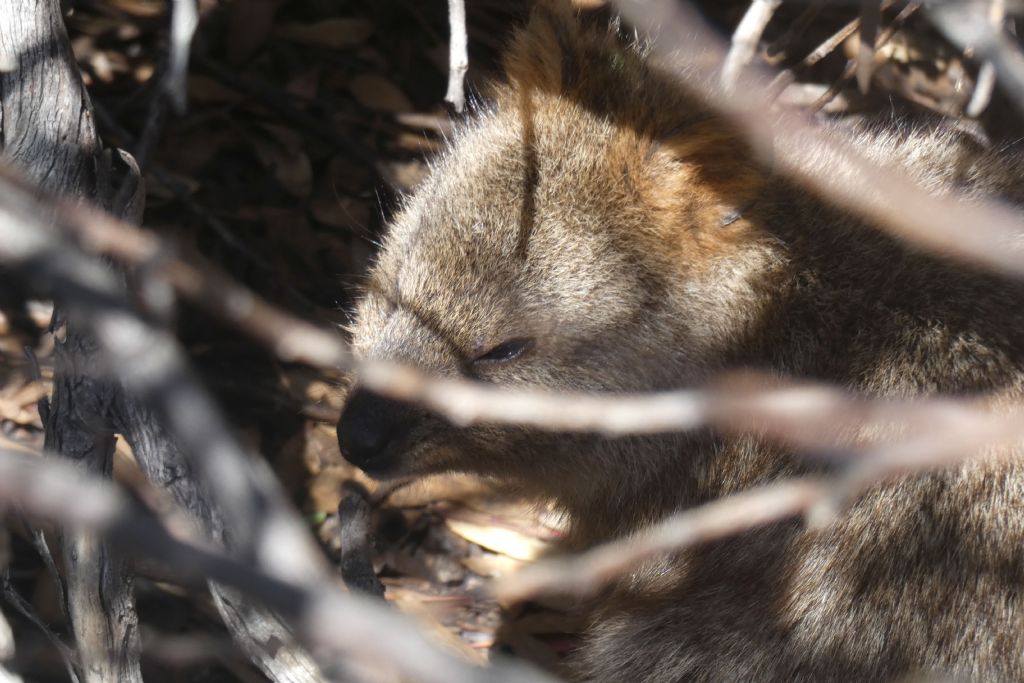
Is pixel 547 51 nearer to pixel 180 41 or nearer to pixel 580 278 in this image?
pixel 580 278

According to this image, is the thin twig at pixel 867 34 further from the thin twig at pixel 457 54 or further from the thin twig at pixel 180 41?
the thin twig at pixel 180 41

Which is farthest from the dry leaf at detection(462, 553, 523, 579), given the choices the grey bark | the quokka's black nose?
the grey bark

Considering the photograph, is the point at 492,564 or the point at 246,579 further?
the point at 492,564

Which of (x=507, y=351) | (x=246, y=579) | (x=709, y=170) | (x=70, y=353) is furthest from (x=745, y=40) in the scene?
(x=246, y=579)

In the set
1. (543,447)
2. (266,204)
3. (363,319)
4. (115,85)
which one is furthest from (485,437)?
(115,85)

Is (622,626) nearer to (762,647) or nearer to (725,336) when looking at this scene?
(762,647)

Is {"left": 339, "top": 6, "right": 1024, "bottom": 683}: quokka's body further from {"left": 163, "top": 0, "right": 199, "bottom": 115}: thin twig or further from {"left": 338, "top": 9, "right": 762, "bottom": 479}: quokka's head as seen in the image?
{"left": 163, "top": 0, "right": 199, "bottom": 115}: thin twig

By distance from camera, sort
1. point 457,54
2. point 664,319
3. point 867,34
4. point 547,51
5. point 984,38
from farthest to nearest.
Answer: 1. point 867,34
2. point 547,51
3. point 664,319
4. point 457,54
5. point 984,38
